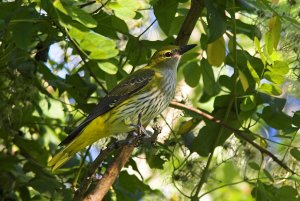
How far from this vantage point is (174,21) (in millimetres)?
3562

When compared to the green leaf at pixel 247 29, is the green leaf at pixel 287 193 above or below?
below

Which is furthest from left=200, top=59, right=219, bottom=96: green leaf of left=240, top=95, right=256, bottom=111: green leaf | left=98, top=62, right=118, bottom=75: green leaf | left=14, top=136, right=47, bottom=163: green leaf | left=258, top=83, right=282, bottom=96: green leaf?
left=14, top=136, right=47, bottom=163: green leaf

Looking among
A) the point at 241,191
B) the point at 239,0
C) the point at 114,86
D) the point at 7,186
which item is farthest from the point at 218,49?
the point at 241,191

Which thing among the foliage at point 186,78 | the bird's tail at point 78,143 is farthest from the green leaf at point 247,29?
the bird's tail at point 78,143

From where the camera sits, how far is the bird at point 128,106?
3.24 metres

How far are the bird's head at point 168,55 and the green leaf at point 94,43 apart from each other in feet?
1.81

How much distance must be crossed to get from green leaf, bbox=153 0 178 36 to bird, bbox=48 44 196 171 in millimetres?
131

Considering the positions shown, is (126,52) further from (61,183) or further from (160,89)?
(61,183)

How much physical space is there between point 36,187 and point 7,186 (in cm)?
37

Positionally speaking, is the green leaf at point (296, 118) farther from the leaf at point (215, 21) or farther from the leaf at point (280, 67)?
the leaf at point (215, 21)

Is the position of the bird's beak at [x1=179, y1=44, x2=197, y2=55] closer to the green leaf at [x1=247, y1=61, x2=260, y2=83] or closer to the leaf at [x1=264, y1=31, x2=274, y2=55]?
the green leaf at [x1=247, y1=61, x2=260, y2=83]

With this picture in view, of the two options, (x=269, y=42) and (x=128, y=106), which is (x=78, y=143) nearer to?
(x=128, y=106)

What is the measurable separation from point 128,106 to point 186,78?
0.37 meters

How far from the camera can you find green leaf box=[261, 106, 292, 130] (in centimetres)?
330
